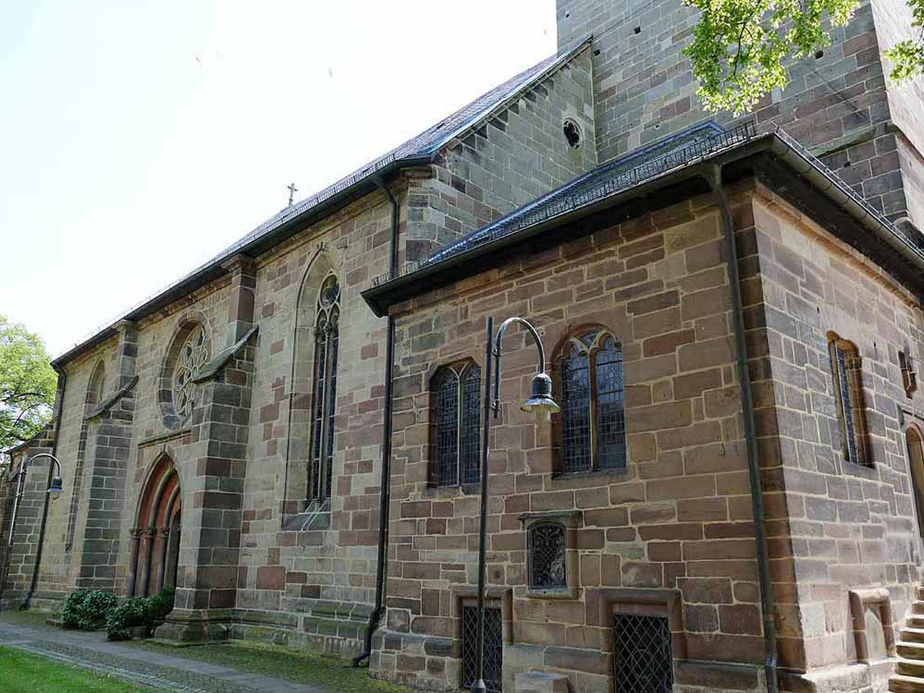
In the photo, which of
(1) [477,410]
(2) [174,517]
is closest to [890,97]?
(1) [477,410]

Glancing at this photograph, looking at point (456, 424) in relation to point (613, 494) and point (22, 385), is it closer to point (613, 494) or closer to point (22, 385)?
point (613, 494)

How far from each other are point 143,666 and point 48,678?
1.57 metres

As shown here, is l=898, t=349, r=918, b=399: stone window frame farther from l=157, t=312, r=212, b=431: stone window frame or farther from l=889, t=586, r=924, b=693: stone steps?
l=157, t=312, r=212, b=431: stone window frame

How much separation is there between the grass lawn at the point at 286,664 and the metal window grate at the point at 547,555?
253 cm

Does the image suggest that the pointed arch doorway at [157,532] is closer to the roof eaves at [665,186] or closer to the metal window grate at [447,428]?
the roof eaves at [665,186]

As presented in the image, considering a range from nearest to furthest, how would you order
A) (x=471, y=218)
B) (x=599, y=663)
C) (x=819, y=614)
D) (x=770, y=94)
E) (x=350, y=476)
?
(x=819, y=614) → (x=599, y=663) → (x=350, y=476) → (x=471, y=218) → (x=770, y=94)

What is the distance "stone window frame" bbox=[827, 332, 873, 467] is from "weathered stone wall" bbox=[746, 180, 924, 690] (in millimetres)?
81

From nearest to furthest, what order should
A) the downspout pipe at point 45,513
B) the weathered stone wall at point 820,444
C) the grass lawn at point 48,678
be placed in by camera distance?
the weathered stone wall at point 820,444, the grass lawn at point 48,678, the downspout pipe at point 45,513

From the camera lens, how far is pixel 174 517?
18.9 metres

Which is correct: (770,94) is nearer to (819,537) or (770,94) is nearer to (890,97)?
(890,97)

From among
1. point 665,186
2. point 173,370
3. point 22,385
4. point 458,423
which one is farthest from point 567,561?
point 22,385

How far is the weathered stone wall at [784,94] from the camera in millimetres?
13133

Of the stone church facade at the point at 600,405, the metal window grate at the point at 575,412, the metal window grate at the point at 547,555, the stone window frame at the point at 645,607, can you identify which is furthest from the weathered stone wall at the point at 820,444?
the metal window grate at the point at 547,555

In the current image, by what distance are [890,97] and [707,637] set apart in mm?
10685
